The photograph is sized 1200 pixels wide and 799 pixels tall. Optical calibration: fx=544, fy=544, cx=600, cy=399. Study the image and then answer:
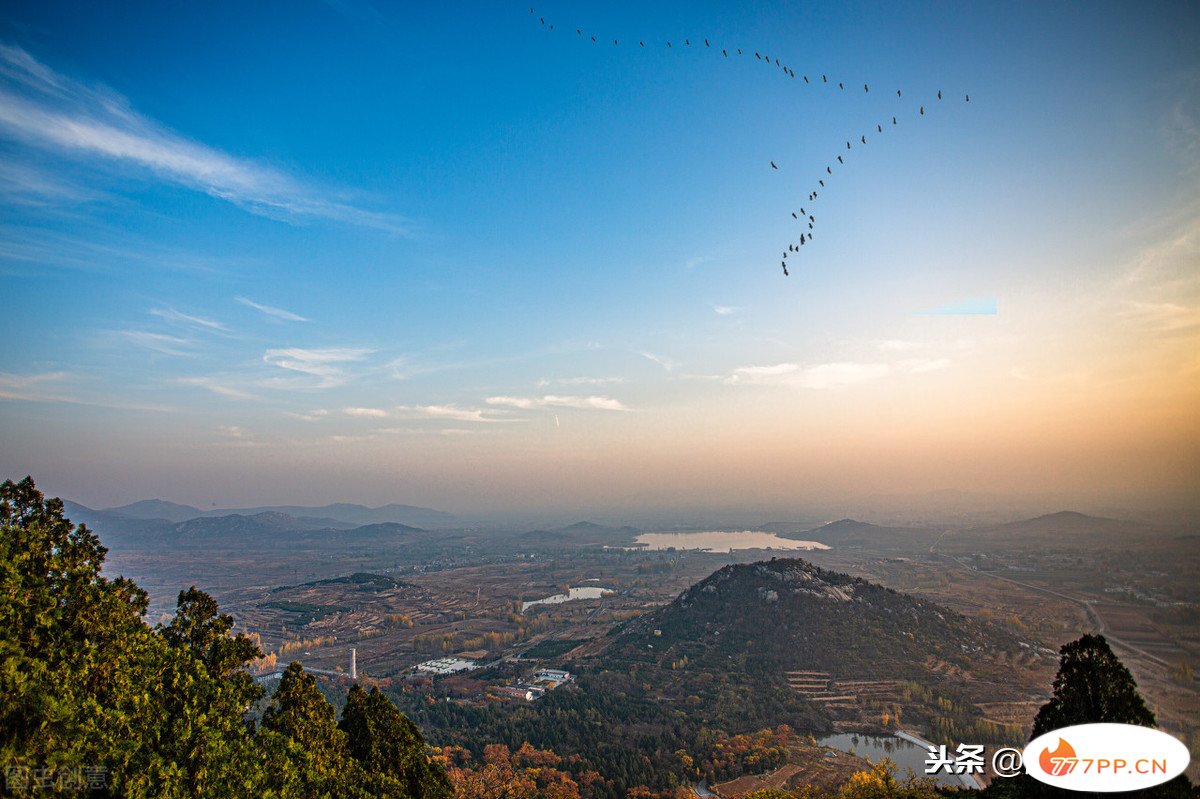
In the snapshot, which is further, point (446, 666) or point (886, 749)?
point (446, 666)

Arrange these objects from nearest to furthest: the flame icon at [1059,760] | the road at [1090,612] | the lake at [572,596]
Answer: the flame icon at [1059,760], the road at [1090,612], the lake at [572,596]

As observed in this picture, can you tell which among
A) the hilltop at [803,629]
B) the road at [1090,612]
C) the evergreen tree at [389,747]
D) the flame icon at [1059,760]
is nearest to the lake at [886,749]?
the hilltop at [803,629]

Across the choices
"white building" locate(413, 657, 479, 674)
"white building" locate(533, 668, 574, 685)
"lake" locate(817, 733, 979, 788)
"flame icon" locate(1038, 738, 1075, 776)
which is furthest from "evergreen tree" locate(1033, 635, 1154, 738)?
"white building" locate(413, 657, 479, 674)

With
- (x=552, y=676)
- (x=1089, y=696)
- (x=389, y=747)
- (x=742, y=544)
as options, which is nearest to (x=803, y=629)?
(x=552, y=676)

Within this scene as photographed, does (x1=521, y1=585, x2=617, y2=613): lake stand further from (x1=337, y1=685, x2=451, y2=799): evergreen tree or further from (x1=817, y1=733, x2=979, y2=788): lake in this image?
(x1=337, y1=685, x2=451, y2=799): evergreen tree

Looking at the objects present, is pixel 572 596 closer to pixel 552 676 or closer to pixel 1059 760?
pixel 552 676

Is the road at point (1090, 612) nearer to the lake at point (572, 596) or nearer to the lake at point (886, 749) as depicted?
the lake at point (886, 749)

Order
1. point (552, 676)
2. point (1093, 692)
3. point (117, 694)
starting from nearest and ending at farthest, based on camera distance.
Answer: point (117, 694) < point (1093, 692) < point (552, 676)

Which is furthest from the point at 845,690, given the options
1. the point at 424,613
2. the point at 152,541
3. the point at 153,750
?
the point at 152,541
